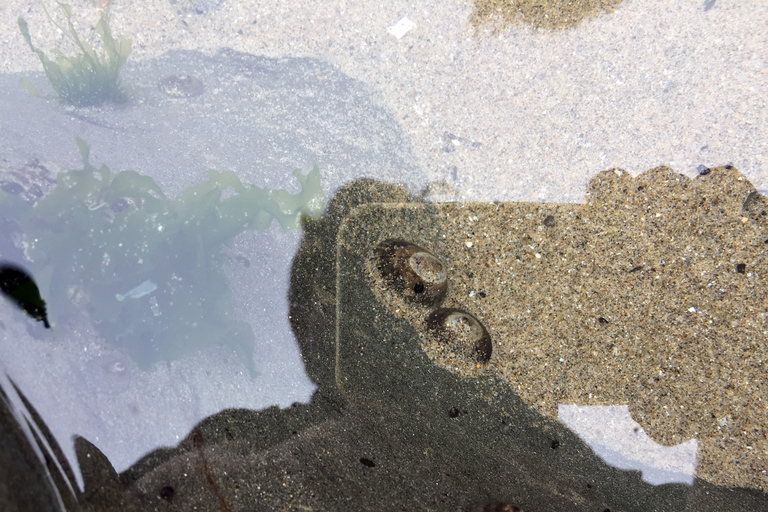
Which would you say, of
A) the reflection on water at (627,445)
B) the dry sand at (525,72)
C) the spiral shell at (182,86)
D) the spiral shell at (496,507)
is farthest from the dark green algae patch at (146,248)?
the reflection on water at (627,445)

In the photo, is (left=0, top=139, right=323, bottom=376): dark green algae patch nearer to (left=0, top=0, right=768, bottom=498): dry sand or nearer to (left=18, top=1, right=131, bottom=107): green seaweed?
(left=18, top=1, right=131, bottom=107): green seaweed

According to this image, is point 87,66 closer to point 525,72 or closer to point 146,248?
point 146,248

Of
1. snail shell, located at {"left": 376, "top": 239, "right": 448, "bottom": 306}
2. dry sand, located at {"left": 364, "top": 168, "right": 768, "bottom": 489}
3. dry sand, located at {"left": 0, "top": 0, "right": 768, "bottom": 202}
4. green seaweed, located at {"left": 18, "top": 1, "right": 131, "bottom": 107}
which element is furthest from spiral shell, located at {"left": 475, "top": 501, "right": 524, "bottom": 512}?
green seaweed, located at {"left": 18, "top": 1, "right": 131, "bottom": 107}

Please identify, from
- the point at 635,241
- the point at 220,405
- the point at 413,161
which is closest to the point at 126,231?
the point at 220,405

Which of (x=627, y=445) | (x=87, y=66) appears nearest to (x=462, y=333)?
(x=627, y=445)

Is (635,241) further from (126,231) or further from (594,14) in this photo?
(126,231)

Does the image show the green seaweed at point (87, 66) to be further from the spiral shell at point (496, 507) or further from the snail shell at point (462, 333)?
the spiral shell at point (496, 507)
